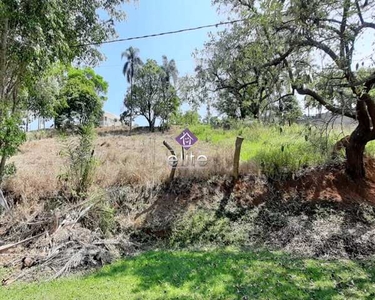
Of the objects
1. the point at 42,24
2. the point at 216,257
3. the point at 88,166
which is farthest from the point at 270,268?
the point at 42,24

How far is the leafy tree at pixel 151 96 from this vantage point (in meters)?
23.8

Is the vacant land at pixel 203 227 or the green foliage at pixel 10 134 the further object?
the green foliage at pixel 10 134

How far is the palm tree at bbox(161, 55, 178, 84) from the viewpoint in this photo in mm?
24047

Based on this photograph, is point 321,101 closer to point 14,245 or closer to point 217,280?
point 217,280

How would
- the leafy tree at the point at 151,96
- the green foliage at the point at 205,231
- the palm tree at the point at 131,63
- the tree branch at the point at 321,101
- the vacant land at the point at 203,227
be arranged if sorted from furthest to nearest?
the palm tree at the point at 131,63
the leafy tree at the point at 151,96
the tree branch at the point at 321,101
the green foliage at the point at 205,231
the vacant land at the point at 203,227

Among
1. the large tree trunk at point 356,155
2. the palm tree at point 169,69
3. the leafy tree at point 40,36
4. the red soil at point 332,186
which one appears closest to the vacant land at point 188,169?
the red soil at point 332,186

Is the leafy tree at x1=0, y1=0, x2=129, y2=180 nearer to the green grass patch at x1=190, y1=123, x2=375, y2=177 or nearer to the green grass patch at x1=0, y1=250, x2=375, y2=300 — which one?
the green grass patch at x1=0, y1=250, x2=375, y2=300

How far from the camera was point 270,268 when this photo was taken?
371 centimetres

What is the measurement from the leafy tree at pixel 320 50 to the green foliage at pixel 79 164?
3.72 meters

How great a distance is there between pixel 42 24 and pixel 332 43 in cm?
470

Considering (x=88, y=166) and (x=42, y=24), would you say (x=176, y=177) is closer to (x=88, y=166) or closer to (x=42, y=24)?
(x=88, y=166)

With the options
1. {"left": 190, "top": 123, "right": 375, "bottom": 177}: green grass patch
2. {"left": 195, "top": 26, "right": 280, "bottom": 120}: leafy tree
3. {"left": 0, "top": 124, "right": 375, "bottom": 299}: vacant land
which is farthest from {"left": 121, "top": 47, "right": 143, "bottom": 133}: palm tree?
{"left": 190, "top": 123, "right": 375, "bottom": 177}: green grass patch

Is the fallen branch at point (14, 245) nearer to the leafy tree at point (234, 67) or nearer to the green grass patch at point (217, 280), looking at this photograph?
the green grass patch at point (217, 280)

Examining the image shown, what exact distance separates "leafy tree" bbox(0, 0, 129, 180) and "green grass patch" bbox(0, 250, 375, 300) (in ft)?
9.97
